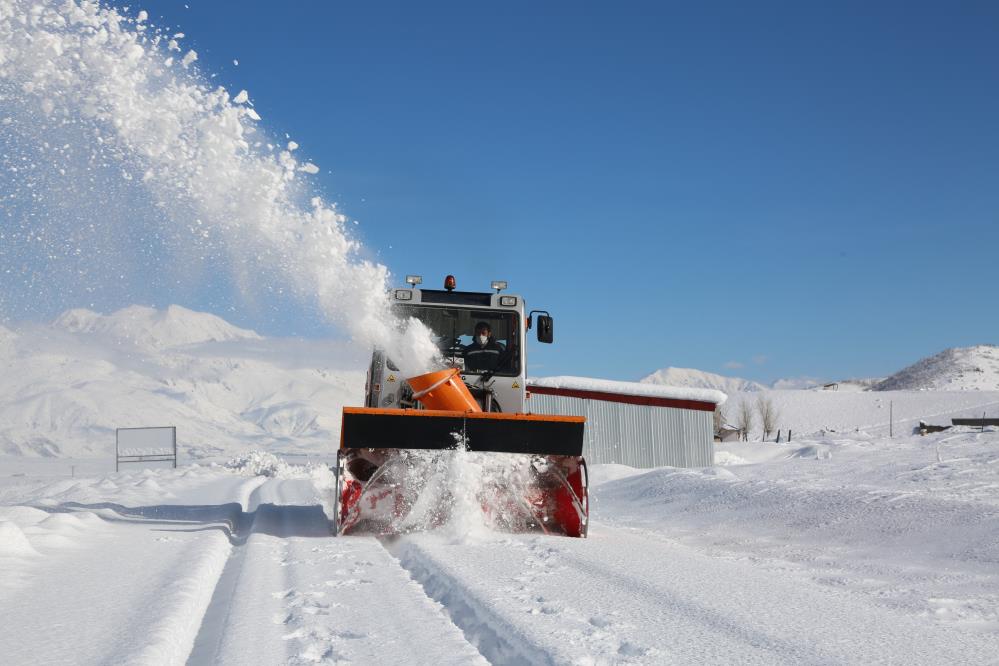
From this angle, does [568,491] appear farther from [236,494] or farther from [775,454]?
[775,454]

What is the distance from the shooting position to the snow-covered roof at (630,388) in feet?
92.9

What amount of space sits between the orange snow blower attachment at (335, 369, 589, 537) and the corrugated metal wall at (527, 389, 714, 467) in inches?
775

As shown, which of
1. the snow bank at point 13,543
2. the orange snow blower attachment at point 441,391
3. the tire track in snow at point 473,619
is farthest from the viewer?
the orange snow blower attachment at point 441,391

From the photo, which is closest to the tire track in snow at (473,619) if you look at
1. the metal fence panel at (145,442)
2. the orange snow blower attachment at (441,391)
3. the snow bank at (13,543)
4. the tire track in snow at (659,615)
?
the tire track in snow at (659,615)

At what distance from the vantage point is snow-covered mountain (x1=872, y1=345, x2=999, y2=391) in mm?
145750

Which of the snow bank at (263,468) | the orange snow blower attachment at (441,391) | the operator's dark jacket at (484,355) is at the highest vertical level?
the operator's dark jacket at (484,355)

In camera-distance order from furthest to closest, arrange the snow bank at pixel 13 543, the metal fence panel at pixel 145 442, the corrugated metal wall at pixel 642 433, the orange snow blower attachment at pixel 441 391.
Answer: the metal fence panel at pixel 145 442 < the corrugated metal wall at pixel 642 433 < the orange snow blower attachment at pixel 441 391 < the snow bank at pixel 13 543

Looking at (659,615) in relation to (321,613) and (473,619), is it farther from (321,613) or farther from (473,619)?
(321,613)

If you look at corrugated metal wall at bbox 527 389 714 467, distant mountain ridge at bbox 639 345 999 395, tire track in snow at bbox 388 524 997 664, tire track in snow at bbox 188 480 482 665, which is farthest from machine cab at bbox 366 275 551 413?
distant mountain ridge at bbox 639 345 999 395

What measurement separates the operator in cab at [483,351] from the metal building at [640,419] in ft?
61.4

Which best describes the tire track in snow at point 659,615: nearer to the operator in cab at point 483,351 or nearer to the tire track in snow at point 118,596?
the tire track in snow at point 118,596

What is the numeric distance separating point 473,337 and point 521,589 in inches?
179

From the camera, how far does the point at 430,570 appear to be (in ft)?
19.8

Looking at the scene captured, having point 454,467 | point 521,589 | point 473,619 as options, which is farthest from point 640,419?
point 473,619
